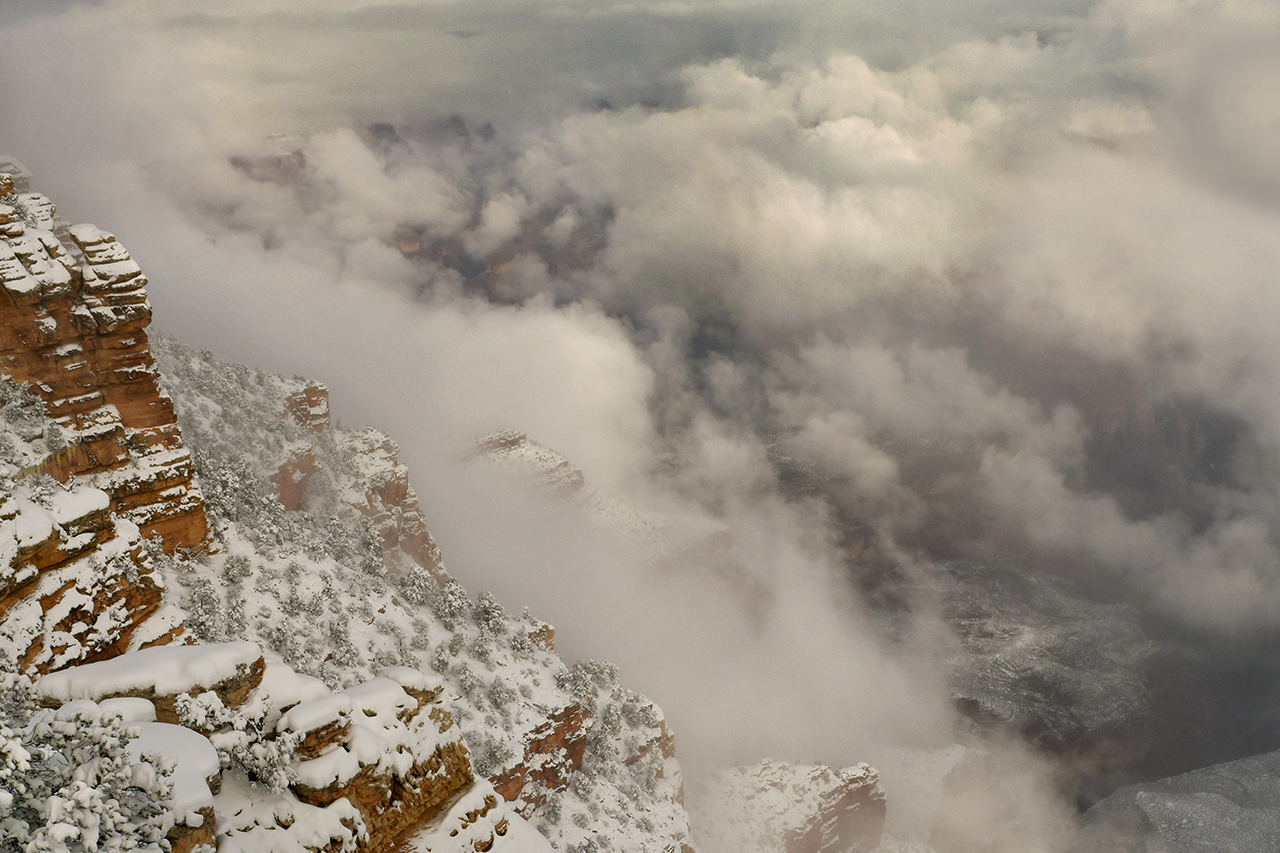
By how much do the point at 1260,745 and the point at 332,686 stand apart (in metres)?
198

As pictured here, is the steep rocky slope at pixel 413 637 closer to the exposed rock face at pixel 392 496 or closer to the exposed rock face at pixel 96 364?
the exposed rock face at pixel 96 364

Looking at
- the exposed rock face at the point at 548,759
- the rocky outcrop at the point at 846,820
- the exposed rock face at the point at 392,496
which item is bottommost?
the rocky outcrop at the point at 846,820

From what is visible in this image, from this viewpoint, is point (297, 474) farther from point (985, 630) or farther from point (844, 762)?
point (985, 630)

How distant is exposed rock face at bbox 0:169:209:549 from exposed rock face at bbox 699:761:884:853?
57666mm

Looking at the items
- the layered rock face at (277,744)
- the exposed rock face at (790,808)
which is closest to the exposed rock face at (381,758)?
the layered rock face at (277,744)

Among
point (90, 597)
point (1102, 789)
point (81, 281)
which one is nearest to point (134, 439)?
point (81, 281)

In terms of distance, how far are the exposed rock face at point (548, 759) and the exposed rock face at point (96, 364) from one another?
22.9 meters

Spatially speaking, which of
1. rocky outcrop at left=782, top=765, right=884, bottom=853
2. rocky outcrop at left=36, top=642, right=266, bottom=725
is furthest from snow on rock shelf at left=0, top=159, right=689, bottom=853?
rocky outcrop at left=782, top=765, right=884, bottom=853

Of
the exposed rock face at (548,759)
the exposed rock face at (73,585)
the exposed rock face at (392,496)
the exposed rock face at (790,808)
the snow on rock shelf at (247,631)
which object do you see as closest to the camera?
the snow on rock shelf at (247,631)

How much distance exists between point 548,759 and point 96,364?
112 feet

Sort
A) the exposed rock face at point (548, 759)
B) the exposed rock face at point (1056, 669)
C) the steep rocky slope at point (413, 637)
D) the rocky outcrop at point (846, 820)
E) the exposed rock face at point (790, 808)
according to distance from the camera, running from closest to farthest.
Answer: the steep rocky slope at point (413, 637)
the exposed rock face at point (548, 759)
the exposed rock face at point (790, 808)
the rocky outcrop at point (846, 820)
the exposed rock face at point (1056, 669)

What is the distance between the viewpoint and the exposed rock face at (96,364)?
32875mm

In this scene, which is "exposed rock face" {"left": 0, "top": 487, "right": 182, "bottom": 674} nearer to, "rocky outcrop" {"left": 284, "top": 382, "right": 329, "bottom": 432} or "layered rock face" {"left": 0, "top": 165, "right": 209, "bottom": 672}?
"layered rock face" {"left": 0, "top": 165, "right": 209, "bottom": 672}

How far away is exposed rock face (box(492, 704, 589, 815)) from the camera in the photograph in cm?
3970
